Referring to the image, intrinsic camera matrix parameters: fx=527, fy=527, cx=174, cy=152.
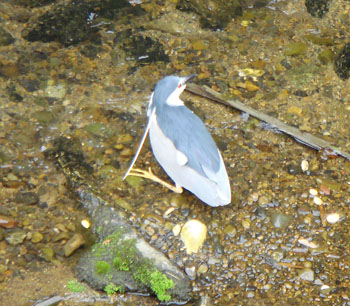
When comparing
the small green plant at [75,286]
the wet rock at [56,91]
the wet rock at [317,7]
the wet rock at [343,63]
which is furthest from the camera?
the wet rock at [317,7]

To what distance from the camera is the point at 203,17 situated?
544 centimetres

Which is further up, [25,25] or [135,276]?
[25,25]

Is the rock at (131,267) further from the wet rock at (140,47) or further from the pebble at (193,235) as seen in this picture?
the wet rock at (140,47)

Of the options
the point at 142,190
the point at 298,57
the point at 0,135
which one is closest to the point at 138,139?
the point at 142,190

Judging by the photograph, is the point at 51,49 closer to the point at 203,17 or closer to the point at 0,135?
the point at 0,135

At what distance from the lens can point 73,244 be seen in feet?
12.0

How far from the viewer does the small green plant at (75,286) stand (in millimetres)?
3486

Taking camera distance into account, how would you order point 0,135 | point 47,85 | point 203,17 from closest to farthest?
point 0,135, point 47,85, point 203,17

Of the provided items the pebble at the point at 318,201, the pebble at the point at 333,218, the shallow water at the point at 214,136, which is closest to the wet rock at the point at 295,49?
the shallow water at the point at 214,136

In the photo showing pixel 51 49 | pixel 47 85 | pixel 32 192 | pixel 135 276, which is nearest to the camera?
pixel 135 276

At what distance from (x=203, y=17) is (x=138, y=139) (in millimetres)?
1776

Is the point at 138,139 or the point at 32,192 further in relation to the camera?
the point at 138,139

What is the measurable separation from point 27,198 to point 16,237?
344 mm

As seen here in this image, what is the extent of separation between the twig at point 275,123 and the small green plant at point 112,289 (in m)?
1.92
